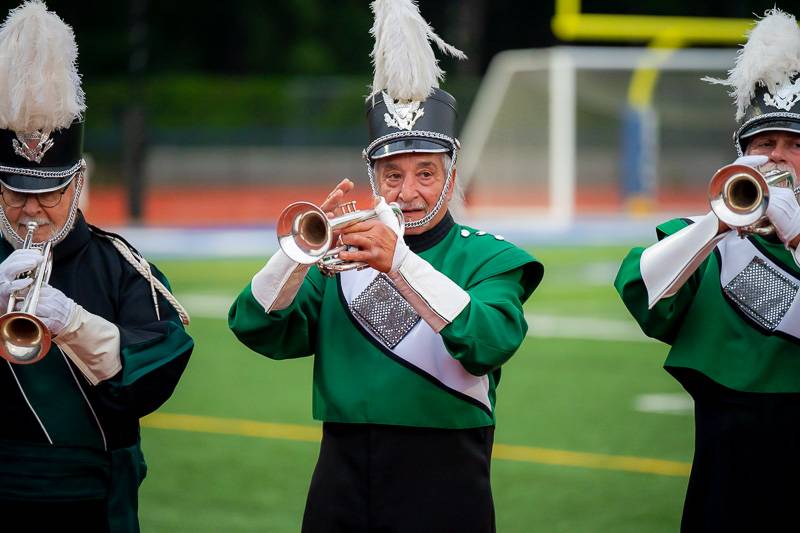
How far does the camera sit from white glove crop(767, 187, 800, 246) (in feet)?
12.2

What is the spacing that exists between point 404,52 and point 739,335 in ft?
4.23

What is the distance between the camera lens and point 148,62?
114ft

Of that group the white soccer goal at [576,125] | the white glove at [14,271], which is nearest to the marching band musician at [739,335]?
the white glove at [14,271]

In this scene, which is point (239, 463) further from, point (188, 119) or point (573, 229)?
point (188, 119)

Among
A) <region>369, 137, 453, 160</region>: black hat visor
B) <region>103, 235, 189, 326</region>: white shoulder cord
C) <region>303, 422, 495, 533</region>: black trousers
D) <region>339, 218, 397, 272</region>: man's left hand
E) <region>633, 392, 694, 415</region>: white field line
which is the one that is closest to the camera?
<region>339, 218, 397, 272</region>: man's left hand

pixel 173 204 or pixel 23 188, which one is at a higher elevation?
pixel 23 188

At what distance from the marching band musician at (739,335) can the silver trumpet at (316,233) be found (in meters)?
0.82

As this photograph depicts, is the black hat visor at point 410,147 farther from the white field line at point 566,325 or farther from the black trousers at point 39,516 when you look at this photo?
the white field line at point 566,325

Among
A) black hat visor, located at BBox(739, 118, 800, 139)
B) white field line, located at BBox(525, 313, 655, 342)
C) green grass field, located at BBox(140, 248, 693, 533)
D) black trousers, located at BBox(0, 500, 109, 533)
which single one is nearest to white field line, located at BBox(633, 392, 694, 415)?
green grass field, located at BBox(140, 248, 693, 533)

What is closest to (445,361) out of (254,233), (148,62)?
(254,233)

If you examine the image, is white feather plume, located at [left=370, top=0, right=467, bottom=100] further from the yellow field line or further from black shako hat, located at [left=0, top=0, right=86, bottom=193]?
the yellow field line

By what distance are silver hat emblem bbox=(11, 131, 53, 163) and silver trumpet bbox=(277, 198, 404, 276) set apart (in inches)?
31.1

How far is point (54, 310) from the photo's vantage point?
376 centimetres

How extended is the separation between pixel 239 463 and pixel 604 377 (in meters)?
3.46
